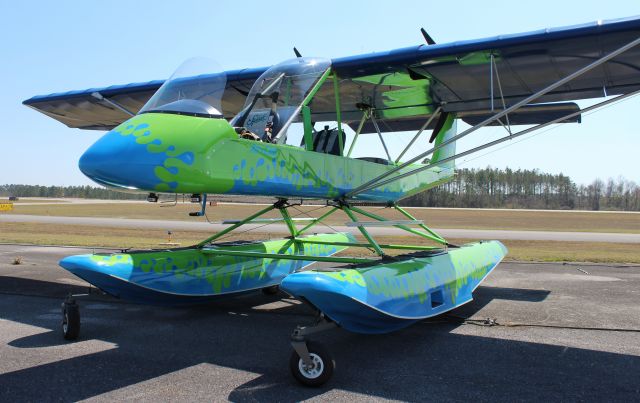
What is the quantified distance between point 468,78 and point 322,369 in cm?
537

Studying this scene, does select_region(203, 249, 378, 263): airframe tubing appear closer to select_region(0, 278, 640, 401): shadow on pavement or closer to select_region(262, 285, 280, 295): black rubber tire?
select_region(0, 278, 640, 401): shadow on pavement

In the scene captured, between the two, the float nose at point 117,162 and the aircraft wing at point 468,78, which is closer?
the float nose at point 117,162

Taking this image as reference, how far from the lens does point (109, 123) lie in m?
11.4

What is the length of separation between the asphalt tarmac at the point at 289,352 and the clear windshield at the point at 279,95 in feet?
8.10

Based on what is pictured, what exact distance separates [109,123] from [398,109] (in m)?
6.66

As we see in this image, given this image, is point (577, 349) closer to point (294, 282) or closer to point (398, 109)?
point (294, 282)

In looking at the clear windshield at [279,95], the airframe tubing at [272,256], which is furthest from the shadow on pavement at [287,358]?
the clear windshield at [279,95]

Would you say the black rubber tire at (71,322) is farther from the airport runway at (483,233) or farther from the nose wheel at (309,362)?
the airport runway at (483,233)

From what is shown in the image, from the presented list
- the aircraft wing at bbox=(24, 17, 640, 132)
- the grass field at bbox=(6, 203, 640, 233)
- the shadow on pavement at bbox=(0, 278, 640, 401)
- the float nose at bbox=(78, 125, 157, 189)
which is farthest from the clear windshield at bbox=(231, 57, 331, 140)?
the grass field at bbox=(6, 203, 640, 233)

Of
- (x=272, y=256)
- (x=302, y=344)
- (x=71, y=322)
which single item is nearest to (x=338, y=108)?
(x=272, y=256)

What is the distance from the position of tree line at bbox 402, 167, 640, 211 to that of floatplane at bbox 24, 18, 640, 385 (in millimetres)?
100028

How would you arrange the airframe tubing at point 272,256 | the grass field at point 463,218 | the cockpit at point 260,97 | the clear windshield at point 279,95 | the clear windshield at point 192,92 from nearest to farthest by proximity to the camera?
the clear windshield at point 192,92 < the cockpit at point 260,97 < the clear windshield at point 279,95 < the airframe tubing at point 272,256 < the grass field at point 463,218

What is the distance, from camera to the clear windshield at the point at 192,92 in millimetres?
4903

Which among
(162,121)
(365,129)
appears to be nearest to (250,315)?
(162,121)
